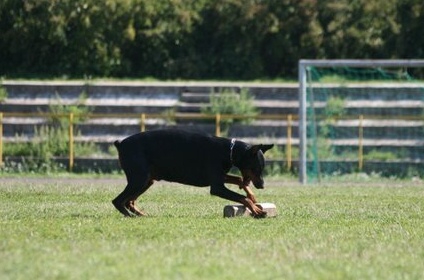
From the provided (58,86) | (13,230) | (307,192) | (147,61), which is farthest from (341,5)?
(13,230)

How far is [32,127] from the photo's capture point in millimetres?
32594

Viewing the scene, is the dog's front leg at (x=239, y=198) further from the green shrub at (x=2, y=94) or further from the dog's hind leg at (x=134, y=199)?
the green shrub at (x=2, y=94)

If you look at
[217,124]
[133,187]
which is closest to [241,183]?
[133,187]

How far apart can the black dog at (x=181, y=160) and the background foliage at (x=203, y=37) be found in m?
20.6

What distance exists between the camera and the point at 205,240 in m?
12.8

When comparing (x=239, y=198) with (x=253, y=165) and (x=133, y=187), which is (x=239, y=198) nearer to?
(x=253, y=165)

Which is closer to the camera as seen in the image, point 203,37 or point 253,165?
point 253,165

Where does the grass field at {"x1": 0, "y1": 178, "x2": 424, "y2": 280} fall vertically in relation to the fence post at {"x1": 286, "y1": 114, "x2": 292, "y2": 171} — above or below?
above

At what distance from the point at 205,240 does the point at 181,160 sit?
10.9ft

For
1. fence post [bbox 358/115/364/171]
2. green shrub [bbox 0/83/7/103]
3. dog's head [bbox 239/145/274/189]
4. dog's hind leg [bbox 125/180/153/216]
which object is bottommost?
fence post [bbox 358/115/364/171]

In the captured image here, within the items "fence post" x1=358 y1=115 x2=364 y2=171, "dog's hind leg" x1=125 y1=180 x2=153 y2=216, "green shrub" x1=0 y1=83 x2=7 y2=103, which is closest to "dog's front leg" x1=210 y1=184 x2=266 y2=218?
"dog's hind leg" x1=125 y1=180 x2=153 y2=216

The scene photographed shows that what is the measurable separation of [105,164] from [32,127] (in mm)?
2545

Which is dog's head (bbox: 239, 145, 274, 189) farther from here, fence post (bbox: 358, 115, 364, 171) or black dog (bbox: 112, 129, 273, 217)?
fence post (bbox: 358, 115, 364, 171)

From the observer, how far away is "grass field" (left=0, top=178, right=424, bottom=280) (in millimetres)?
10555
